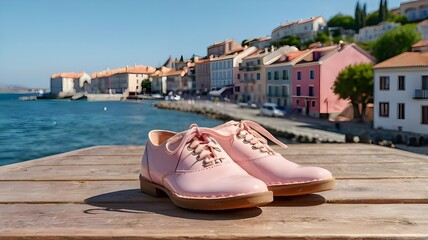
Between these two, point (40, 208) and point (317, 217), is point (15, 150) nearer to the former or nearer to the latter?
point (40, 208)

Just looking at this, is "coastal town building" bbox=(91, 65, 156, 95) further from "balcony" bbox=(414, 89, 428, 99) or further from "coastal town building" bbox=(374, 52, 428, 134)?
"balcony" bbox=(414, 89, 428, 99)

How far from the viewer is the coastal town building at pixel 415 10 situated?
29.8 meters

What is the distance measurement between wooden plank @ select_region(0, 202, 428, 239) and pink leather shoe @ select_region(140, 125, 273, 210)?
3cm

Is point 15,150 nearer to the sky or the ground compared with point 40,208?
nearer to the ground

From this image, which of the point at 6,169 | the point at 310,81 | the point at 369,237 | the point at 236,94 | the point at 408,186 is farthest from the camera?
the point at 236,94

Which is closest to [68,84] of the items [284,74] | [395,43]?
[284,74]

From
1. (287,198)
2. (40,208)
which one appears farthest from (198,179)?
(40,208)

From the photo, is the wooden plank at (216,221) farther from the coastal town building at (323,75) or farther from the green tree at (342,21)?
the green tree at (342,21)

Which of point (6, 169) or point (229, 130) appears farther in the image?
point (6, 169)

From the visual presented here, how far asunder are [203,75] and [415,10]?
60.6ft

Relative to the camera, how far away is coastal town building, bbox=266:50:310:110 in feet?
59.5

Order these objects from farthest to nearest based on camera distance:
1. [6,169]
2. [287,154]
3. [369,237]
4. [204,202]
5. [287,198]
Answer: [287,154], [6,169], [287,198], [204,202], [369,237]

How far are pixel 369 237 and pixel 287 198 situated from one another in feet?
0.77

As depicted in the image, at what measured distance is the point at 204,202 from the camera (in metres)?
0.64
